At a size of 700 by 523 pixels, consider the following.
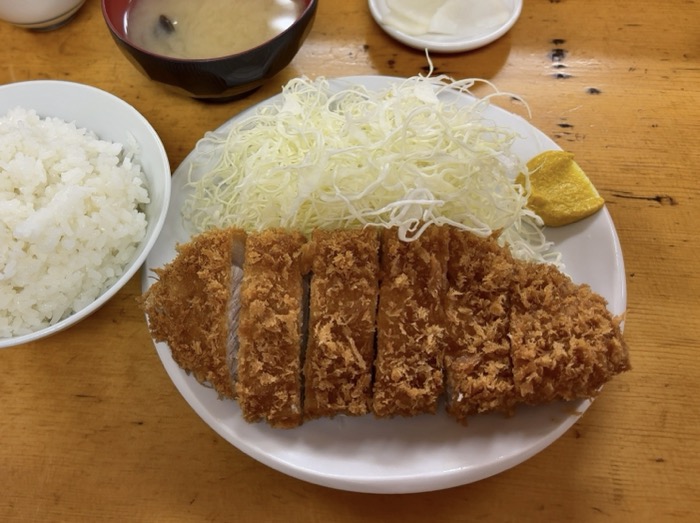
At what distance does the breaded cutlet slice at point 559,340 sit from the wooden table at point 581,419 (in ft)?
0.90

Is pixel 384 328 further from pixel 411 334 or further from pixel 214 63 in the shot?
pixel 214 63

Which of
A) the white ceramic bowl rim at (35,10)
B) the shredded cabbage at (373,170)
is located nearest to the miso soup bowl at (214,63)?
the shredded cabbage at (373,170)

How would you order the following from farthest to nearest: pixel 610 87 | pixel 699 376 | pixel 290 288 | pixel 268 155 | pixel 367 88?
pixel 610 87
pixel 367 88
pixel 268 155
pixel 699 376
pixel 290 288

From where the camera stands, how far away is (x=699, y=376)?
152 cm

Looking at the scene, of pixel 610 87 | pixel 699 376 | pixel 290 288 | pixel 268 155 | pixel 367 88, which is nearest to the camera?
pixel 290 288

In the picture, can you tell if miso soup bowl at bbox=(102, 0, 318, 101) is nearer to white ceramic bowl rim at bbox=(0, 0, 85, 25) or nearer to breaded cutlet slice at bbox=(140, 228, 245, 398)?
white ceramic bowl rim at bbox=(0, 0, 85, 25)

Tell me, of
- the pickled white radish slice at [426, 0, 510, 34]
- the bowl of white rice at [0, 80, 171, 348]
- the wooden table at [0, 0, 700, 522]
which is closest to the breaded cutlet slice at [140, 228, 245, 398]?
the bowl of white rice at [0, 80, 171, 348]

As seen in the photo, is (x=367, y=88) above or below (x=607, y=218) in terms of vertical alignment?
above

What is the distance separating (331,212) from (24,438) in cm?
113

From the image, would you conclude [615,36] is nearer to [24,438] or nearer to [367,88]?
[367,88]

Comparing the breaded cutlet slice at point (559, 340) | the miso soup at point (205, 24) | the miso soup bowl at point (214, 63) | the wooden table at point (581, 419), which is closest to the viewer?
the breaded cutlet slice at point (559, 340)

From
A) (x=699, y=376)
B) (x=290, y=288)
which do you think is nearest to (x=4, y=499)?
(x=290, y=288)

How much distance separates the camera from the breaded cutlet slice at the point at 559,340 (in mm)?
1263

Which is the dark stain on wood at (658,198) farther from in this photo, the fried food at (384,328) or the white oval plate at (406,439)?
the fried food at (384,328)
